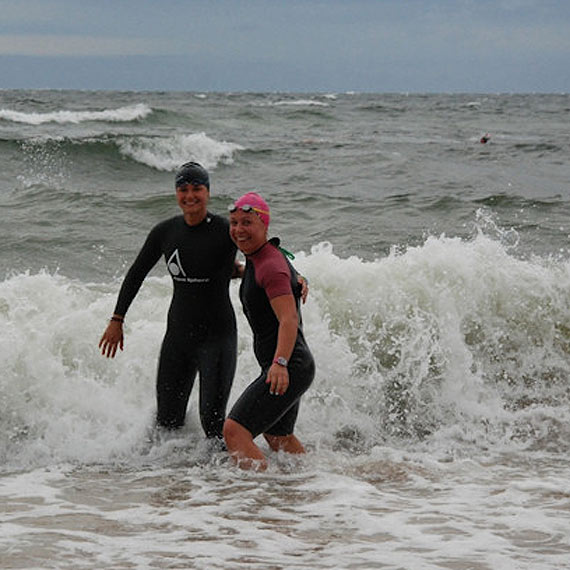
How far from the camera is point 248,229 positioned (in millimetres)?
5605

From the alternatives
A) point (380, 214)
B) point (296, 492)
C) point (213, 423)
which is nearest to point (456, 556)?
point (296, 492)

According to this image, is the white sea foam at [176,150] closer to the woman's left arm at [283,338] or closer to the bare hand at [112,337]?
the bare hand at [112,337]

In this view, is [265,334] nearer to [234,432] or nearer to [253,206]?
[234,432]

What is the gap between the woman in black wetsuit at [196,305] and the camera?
244 inches

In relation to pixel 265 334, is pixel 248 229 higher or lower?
higher

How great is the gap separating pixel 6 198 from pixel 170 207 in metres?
2.80

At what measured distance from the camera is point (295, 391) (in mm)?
5852

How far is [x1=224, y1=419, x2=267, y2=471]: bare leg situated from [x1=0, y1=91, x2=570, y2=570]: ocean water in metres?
0.09

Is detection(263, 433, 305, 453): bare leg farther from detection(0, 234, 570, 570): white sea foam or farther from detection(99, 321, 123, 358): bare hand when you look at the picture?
detection(99, 321, 123, 358): bare hand

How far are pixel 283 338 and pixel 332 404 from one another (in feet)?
8.36

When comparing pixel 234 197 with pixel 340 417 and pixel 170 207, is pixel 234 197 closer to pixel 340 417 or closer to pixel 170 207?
pixel 170 207

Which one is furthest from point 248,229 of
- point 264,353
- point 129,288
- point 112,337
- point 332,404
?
point 332,404

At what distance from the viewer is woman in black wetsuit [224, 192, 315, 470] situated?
552 centimetres

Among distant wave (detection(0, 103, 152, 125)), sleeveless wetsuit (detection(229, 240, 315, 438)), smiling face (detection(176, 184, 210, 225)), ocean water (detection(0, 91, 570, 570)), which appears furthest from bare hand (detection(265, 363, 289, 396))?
distant wave (detection(0, 103, 152, 125))
